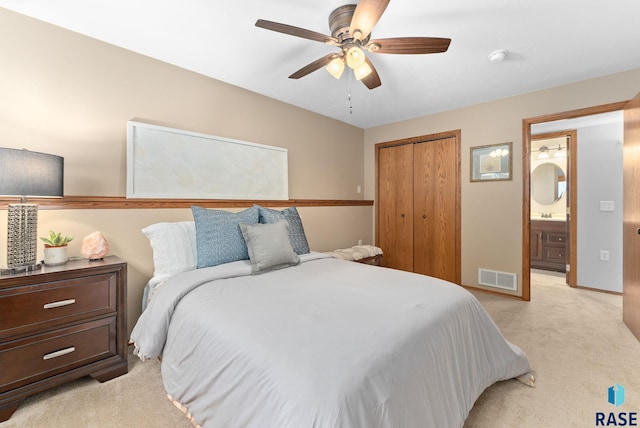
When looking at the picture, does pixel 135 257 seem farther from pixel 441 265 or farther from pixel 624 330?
pixel 624 330

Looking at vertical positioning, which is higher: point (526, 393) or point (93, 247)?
point (93, 247)

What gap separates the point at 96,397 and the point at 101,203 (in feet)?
4.28

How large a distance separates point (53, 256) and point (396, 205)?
387 centimetres

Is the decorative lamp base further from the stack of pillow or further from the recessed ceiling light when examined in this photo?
the recessed ceiling light

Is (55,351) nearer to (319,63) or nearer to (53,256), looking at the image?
(53,256)

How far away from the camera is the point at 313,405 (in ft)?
2.69

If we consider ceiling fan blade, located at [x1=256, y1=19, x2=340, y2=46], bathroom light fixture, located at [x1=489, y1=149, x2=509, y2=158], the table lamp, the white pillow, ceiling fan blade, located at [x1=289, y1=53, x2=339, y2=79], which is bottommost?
the white pillow

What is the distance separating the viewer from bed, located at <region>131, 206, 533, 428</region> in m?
0.89

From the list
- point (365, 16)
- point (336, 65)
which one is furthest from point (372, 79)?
point (365, 16)

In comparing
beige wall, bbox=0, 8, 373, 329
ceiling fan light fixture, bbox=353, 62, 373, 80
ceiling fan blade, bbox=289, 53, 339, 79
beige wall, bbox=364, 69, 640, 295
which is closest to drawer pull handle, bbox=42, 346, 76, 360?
beige wall, bbox=0, 8, 373, 329

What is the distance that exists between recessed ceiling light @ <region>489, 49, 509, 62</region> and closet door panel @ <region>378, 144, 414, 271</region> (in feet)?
5.83

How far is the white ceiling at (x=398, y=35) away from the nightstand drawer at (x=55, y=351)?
2.04 meters

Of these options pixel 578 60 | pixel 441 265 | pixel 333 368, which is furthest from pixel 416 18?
pixel 441 265

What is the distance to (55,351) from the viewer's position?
1634 mm
